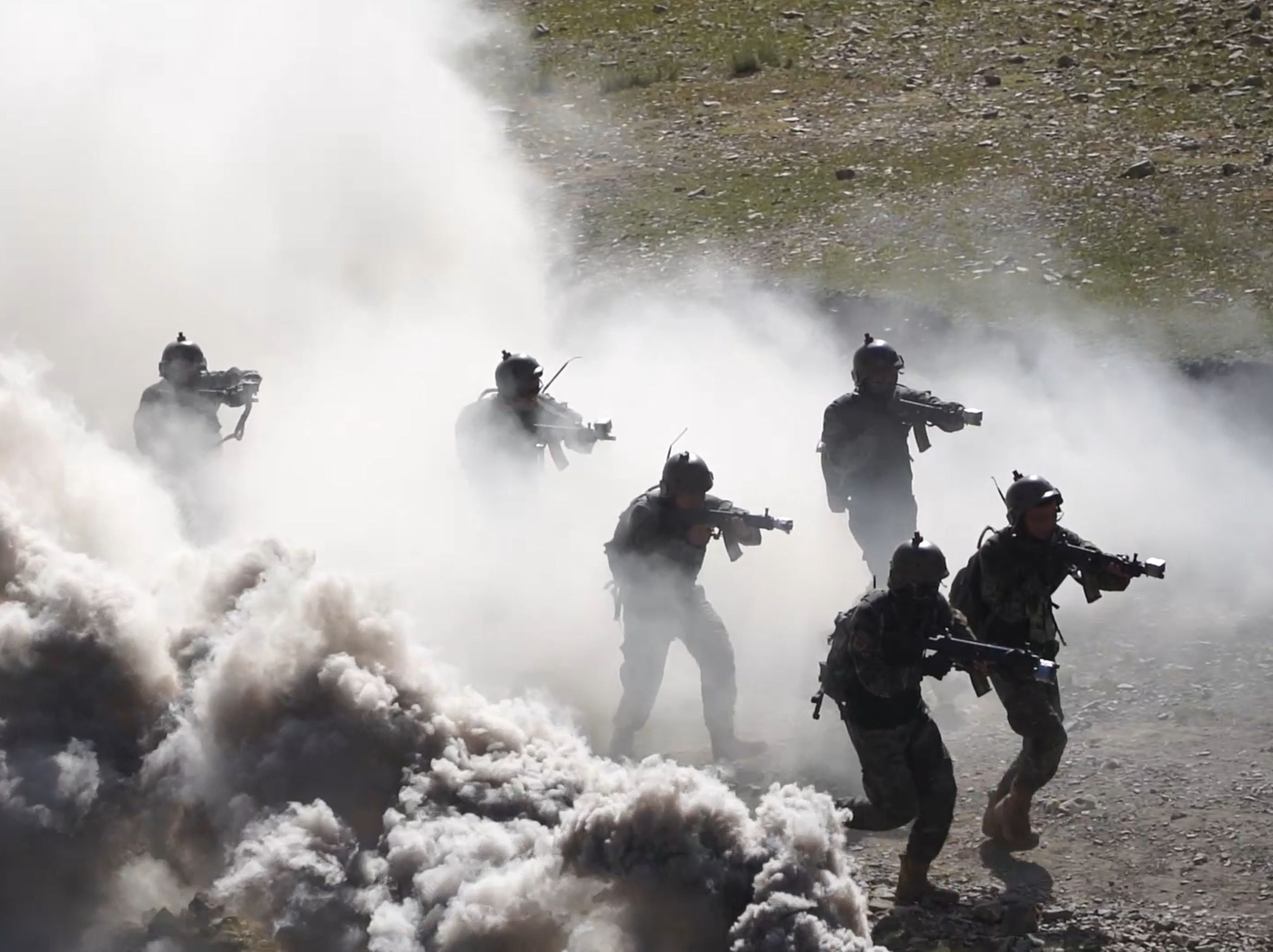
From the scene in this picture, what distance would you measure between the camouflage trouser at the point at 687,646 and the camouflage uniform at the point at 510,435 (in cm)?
236

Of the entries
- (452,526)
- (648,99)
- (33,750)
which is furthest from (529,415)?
(648,99)

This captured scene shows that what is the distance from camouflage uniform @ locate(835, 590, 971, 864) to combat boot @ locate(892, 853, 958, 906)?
70 millimetres

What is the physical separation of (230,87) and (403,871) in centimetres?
1545

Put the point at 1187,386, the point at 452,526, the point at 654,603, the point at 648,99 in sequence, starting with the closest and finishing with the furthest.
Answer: the point at 654,603, the point at 452,526, the point at 1187,386, the point at 648,99

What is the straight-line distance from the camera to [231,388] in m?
14.3

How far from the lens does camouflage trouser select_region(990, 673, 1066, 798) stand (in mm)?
8664

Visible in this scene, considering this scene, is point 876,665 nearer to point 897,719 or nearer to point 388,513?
point 897,719

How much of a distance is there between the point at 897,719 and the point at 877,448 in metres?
3.30

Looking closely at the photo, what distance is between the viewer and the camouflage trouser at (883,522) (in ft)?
37.2

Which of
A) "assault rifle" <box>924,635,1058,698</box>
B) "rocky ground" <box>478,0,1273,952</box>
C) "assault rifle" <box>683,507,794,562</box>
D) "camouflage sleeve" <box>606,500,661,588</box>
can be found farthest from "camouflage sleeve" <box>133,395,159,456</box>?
"assault rifle" <box>924,635,1058,698</box>

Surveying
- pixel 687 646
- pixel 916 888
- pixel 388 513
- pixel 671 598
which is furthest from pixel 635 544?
pixel 388 513

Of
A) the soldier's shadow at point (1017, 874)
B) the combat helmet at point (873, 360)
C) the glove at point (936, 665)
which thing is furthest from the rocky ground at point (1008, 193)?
the combat helmet at point (873, 360)

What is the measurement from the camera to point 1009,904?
8.48 meters

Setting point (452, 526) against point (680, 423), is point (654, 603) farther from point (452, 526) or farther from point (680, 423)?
point (680, 423)
